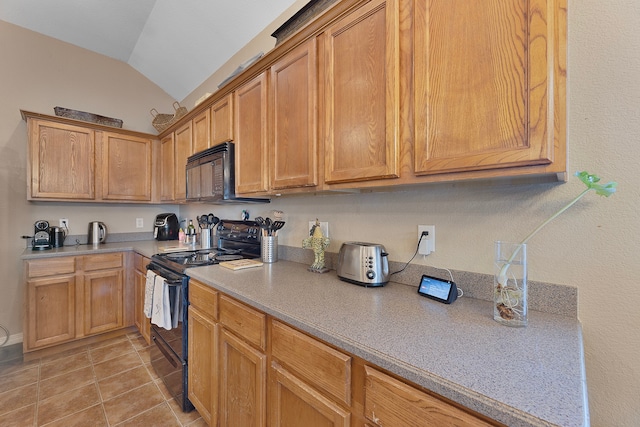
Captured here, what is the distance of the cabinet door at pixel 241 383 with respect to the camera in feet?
3.61

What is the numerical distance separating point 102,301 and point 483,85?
11.2 feet

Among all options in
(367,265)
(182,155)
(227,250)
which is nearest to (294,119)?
(367,265)

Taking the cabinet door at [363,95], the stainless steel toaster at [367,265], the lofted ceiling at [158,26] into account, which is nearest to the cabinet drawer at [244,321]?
the stainless steel toaster at [367,265]

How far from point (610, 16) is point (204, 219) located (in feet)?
9.16

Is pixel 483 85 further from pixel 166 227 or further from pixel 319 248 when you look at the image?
pixel 166 227

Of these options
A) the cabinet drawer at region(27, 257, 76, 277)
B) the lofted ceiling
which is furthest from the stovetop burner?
the lofted ceiling

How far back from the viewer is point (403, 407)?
2.15ft

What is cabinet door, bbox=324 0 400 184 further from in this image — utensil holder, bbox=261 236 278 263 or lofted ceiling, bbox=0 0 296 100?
lofted ceiling, bbox=0 0 296 100

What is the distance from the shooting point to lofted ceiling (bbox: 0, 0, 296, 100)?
219 cm

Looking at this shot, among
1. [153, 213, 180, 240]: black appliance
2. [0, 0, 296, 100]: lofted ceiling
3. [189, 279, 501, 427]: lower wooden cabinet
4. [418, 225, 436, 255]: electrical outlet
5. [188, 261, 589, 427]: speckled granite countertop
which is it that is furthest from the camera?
[153, 213, 180, 240]: black appliance

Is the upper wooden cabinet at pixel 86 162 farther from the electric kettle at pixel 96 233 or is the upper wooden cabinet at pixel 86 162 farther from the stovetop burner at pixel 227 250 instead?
the stovetop burner at pixel 227 250

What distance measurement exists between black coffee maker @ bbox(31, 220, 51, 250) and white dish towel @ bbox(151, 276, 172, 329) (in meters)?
1.62

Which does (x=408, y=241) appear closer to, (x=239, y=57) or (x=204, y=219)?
(x=204, y=219)

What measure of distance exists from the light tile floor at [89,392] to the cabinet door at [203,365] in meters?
0.24
